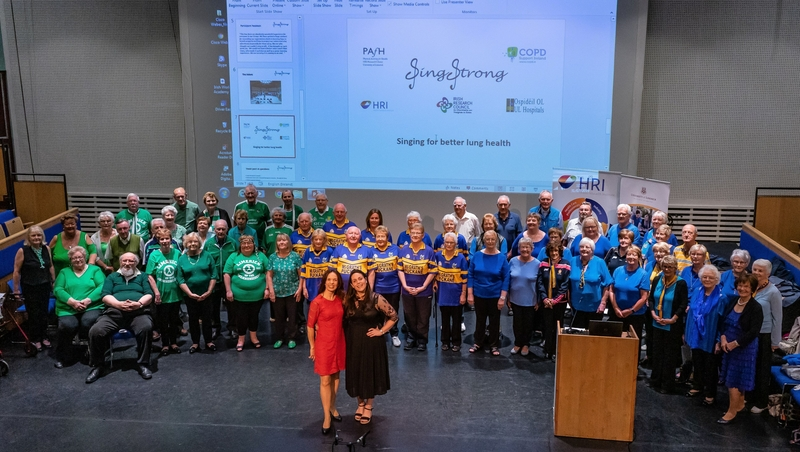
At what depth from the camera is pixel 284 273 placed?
6.52 m

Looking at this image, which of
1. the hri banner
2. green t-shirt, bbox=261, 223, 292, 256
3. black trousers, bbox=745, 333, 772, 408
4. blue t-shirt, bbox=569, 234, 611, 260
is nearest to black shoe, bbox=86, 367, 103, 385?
green t-shirt, bbox=261, 223, 292, 256

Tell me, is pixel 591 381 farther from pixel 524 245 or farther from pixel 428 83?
pixel 428 83

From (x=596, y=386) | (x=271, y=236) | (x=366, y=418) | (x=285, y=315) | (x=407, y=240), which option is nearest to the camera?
(x=596, y=386)

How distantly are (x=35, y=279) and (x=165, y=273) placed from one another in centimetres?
136

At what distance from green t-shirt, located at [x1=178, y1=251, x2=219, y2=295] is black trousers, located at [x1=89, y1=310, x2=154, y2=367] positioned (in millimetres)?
483

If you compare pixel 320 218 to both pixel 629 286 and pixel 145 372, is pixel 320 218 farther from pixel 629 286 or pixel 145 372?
pixel 629 286

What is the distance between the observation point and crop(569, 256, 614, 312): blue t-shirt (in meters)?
5.86

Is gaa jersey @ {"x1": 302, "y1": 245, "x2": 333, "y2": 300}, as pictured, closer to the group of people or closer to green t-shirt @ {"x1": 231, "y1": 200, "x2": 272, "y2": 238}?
the group of people

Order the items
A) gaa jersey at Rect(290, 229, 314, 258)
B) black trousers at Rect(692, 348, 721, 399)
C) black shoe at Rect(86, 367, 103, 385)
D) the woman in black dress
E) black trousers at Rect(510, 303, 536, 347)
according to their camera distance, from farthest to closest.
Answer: gaa jersey at Rect(290, 229, 314, 258) → black trousers at Rect(510, 303, 536, 347) → black shoe at Rect(86, 367, 103, 385) → black trousers at Rect(692, 348, 721, 399) → the woman in black dress

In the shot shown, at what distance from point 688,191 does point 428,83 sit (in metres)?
4.71

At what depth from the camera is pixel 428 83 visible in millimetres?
8633

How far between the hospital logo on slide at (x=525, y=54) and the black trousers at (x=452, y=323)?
144 inches

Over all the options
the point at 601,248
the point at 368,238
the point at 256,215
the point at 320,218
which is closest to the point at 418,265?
the point at 368,238

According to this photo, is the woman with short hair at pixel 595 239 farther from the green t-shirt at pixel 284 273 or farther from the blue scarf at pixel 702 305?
the green t-shirt at pixel 284 273
